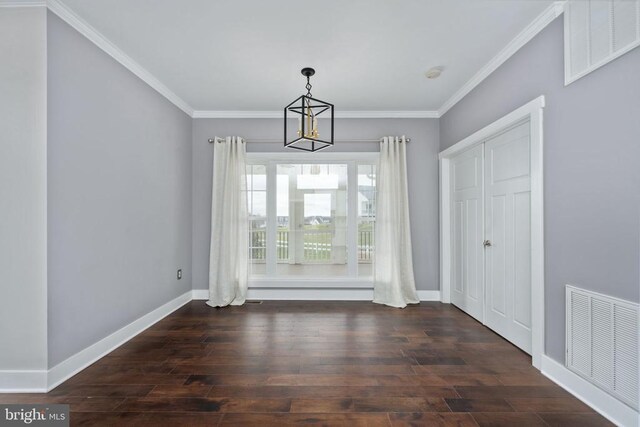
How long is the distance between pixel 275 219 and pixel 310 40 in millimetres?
2474

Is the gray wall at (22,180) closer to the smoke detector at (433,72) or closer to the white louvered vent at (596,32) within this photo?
the smoke detector at (433,72)

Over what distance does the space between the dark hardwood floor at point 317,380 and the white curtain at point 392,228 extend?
0.78 metres

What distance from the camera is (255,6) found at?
2104mm

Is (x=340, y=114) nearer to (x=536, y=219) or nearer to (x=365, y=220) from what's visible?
(x=365, y=220)

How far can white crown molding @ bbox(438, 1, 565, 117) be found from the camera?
2.10 m

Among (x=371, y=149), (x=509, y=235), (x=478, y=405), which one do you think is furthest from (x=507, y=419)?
(x=371, y=149)

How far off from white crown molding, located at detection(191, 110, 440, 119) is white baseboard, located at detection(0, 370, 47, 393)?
3.31m

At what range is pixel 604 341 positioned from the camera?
1.75 metres

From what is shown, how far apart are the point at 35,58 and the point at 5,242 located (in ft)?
4.12

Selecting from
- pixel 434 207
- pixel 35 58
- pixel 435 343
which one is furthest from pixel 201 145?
pixel 435 343

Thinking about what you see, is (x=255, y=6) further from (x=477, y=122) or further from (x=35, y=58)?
(x=477, y=122)

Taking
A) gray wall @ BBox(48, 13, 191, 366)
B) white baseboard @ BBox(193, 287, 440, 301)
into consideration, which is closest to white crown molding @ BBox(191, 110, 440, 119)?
gray wall @ BBox(48, 13, 191, 366)

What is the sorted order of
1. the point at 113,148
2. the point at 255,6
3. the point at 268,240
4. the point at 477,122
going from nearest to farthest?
the point at 255,6 → the point at 113,148 → the point at 477,122 → the point at 268,240

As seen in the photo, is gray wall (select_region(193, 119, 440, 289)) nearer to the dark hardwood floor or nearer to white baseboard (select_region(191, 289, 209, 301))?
white baseboard (select_region(191, 289, 209, 301))
